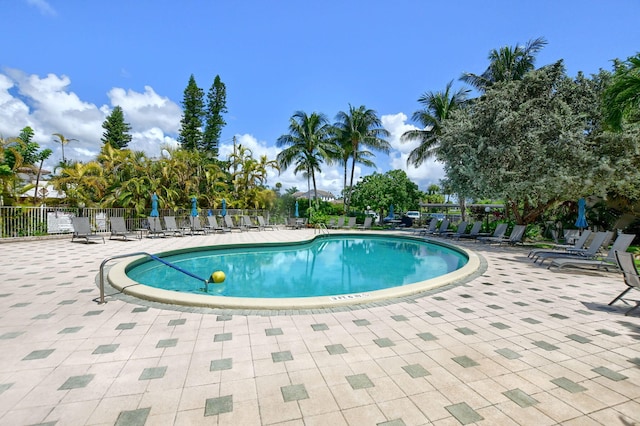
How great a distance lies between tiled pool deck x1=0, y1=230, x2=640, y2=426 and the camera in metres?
2.32

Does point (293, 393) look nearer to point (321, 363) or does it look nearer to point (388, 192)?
point (321, 363)

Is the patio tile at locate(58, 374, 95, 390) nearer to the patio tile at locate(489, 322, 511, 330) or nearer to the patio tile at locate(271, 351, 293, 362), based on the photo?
the patio tile at locate(271, 351, 293, 362)

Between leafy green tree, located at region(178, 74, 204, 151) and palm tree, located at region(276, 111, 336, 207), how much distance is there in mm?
14381

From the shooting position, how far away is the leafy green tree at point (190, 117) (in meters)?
34.2

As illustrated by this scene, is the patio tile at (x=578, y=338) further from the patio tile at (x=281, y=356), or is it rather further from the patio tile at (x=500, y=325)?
the patio tile at (x=281, y=356)

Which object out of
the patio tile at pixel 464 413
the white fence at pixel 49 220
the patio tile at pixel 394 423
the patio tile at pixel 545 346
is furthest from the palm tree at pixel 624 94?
the white fence at pixel 49 220

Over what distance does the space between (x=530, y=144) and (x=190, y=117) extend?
3327 cm

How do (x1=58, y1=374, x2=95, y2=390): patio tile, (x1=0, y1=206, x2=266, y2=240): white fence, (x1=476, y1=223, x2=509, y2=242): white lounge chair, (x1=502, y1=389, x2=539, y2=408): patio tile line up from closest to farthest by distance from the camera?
(x1=502, y1=389, x2=539, y2=408): patio tile < (x1=58, y1=374, x2=95, y2=390): patio tile < (x1=0, y1=206, x2=266, y2=240): white fence < (x1=476, y1=223, x2=509, y2=242): white lounge chair

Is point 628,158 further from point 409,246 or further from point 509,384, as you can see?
point 509,384

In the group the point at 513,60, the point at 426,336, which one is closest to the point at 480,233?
the point at 513,60

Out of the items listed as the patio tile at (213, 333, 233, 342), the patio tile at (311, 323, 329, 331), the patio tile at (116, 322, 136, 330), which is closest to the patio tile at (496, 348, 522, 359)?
the patio tile at (311, 323, 329, 331)

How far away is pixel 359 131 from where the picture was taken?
991 inches

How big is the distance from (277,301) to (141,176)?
50.6 ft

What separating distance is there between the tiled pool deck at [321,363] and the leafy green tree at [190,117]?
3193 centimetres
